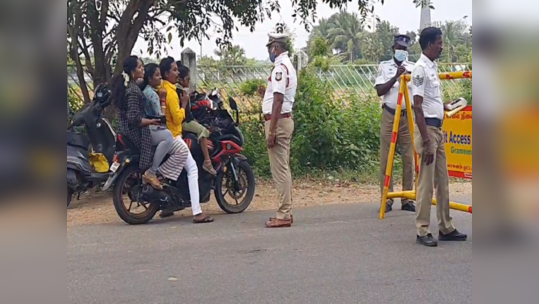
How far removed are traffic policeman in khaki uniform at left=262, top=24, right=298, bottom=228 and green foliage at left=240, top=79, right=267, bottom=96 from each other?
16.0 feet

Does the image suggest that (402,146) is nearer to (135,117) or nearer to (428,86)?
(428,86)

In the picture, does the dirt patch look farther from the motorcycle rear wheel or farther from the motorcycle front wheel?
the motorcycle rear wheel

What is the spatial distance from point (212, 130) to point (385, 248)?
8.24 feet

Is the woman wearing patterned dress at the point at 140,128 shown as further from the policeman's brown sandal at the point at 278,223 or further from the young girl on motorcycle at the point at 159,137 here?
the policeman's brown sandal at the point at 278,223

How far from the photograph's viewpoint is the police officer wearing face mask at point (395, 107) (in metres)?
7.53

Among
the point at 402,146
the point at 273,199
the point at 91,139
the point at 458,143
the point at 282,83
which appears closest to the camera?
the point at 282,83

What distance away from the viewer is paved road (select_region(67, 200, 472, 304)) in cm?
490

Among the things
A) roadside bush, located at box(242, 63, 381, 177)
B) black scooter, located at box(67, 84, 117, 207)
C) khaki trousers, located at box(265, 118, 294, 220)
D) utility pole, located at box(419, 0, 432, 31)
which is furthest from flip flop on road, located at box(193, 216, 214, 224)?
utility pole, located at box(419, 0, 432, 31)

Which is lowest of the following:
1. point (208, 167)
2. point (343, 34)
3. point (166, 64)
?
point (208, 167)

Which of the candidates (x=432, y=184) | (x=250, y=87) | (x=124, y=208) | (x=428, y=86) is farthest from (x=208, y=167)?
(x=250, y=87)

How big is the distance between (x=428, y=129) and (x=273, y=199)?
313 cm

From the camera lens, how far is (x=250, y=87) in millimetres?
11945

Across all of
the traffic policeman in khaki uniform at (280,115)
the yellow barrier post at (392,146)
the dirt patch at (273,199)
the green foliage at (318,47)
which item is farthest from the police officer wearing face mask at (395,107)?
the green foliage at (318,47)
